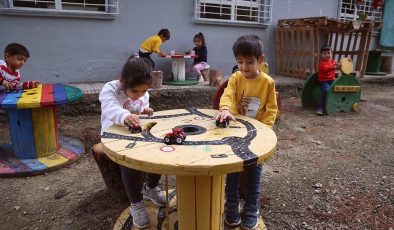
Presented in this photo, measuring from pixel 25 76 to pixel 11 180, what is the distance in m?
3.01

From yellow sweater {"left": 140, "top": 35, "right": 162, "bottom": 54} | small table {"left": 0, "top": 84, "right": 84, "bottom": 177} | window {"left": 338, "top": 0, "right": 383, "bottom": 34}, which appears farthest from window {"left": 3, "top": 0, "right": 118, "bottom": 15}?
window {"left": 338, "top": 0, "right": 383, "bottom": 34}

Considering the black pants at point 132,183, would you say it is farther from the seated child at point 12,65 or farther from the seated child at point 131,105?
the seated child at point 12,65

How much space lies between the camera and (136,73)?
6.31 ft

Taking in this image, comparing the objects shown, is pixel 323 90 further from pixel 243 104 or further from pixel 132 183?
pixel 132 183

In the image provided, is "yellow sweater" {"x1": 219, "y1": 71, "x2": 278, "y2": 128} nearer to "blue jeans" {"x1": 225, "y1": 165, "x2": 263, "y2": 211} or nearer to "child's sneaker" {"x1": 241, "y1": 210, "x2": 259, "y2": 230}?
"blue jeans" {"x1": 225, "y1": 165, "x2": 263, "y2": 211}

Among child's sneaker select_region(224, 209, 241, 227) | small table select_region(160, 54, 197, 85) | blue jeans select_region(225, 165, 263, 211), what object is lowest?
child's sneaker select_region(224, 209, 241, 227)

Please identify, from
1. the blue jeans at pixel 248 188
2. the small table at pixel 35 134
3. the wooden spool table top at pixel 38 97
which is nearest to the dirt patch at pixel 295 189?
the small table at pixel 35 134

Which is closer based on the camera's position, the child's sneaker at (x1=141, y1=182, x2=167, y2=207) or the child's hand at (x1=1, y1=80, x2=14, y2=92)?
the child's sneaker at (x1=141, y1=182, x2=167, y2=207)

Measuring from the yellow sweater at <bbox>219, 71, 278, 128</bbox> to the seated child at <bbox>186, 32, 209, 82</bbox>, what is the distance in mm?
4396

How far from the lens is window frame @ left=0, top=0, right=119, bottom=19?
5129 millimetres

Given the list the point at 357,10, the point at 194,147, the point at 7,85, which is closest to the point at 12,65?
the point at 7,85

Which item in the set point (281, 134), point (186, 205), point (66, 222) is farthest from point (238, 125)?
point (281, 134)

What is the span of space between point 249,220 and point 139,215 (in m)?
0.73

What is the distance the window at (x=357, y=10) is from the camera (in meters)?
8.89
